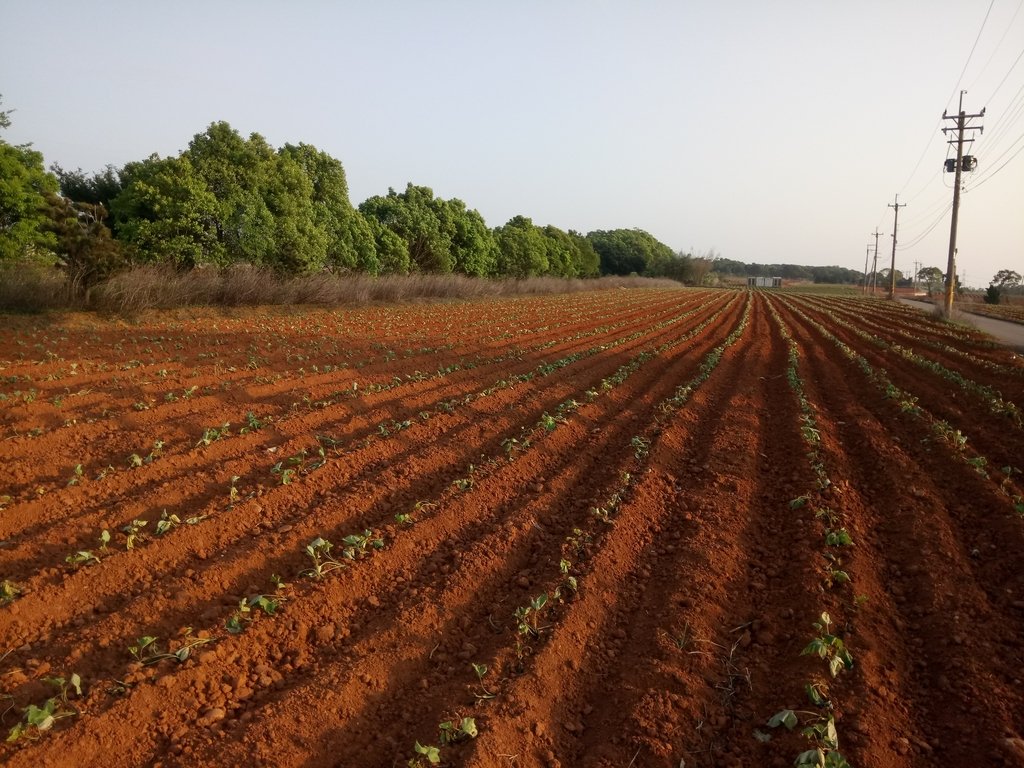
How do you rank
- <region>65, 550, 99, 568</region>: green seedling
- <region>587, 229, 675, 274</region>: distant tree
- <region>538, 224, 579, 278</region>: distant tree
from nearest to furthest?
Answer: <region>65, 550, 99, 568</region>: green seedling < <region>538, 224, 579, 278</region>: distant tree < <region>587, 229, 675, 274</region>: distant tree

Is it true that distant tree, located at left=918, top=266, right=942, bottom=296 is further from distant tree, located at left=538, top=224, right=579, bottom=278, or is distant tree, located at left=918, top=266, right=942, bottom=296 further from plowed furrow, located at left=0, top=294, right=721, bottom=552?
plowed furrow, located at left=0, top=294, right=721, bottom=552

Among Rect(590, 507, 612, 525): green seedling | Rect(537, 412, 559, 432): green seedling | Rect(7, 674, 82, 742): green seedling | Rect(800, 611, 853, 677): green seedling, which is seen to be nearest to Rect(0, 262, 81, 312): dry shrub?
Rect(537, 412, 559, 432): green seedling

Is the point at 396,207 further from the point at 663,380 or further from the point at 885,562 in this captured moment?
the point at 885,562

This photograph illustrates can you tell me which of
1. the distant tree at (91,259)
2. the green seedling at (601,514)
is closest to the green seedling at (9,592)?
the green seedling at (601,514)

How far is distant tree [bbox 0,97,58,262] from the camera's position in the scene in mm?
17766

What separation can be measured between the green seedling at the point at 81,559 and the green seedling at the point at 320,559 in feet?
4.83

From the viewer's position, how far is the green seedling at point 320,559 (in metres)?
4.20

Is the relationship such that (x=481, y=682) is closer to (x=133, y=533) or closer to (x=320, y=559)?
(x=320, y=559)

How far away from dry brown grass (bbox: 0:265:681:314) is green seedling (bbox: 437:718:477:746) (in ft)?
55.3

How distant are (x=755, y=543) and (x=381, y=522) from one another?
127 inches

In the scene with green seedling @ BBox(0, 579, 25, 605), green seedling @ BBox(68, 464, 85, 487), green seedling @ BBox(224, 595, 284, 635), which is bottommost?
green seedling @ BBox(224, 595, 284, 635)

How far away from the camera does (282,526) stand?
489 centimetres

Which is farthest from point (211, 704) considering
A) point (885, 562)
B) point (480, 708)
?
point (885, 562)

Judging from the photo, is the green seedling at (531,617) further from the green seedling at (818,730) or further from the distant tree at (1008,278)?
the distant tree at (1008,278)
